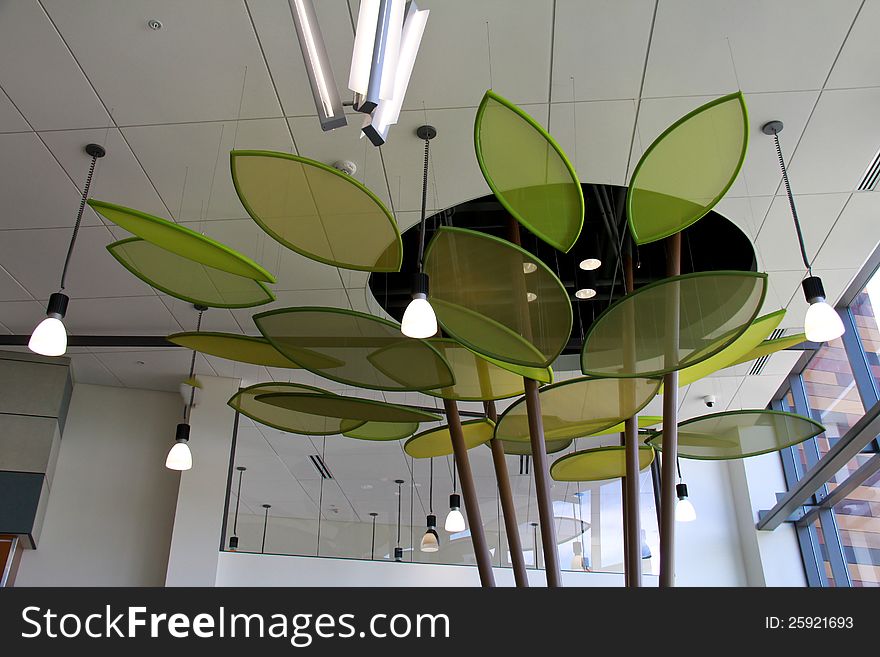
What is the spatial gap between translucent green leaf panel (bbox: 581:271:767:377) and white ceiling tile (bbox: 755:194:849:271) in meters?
2.26

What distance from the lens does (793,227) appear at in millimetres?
5238

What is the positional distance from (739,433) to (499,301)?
2.22 m

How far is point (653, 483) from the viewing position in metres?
8.80

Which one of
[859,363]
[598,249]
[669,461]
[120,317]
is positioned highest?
[598,249]

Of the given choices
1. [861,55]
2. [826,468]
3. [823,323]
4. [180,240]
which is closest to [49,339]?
[180,240]

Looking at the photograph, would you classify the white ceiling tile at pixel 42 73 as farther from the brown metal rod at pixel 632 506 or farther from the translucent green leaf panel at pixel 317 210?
the brown metal rod at pixel 632 506

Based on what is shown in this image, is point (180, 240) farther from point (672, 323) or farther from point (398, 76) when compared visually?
point (672, 323)

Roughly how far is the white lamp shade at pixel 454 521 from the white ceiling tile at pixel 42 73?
509cm

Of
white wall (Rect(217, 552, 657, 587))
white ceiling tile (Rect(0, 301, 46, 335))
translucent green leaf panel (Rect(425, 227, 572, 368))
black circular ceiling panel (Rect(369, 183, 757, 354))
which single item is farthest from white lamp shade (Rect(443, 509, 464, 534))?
translucent green leaf panel (Rect(425, 227, 572, 368))

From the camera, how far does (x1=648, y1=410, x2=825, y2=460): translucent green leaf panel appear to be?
4203 millimetres

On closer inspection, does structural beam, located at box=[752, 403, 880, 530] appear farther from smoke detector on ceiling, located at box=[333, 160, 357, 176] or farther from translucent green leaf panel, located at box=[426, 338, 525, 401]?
smoke detector on ceiling, located at box=[333, 160, 357, 176]
